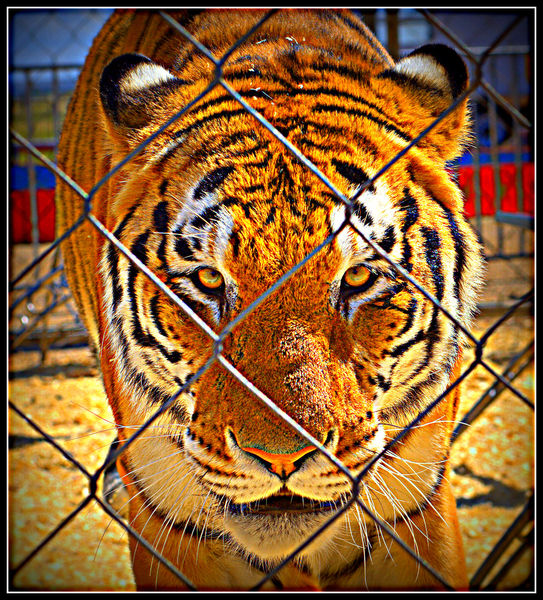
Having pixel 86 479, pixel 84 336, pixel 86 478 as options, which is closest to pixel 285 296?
pixel 86 478

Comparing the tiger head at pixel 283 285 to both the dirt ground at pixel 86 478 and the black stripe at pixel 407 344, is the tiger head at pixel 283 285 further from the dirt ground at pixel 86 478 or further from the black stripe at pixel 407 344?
the dirt ground at pixel 86 478

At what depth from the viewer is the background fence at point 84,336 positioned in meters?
2.00

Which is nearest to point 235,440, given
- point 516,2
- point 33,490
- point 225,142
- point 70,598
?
point 70,598

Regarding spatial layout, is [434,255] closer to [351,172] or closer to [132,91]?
[351,172]

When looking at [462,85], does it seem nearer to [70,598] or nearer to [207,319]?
[207,319]

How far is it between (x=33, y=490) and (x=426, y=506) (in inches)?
69.4

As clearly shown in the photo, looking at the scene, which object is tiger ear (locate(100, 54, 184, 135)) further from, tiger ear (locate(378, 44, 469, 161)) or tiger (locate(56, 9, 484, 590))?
tiger ear (locate(378, 44, 469, 161))

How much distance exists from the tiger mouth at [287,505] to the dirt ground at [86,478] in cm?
54

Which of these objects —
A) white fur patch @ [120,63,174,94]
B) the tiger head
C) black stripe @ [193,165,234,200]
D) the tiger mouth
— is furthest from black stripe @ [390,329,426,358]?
white fur patch @ [120,63,174,94]

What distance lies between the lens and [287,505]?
111 cm

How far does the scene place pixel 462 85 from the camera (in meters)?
1.28

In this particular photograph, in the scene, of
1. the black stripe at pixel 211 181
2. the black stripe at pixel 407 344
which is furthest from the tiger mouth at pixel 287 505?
the black stripe at pixel 211 181

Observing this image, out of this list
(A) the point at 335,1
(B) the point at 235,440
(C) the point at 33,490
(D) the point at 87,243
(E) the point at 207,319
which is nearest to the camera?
(A) the point at 335,1

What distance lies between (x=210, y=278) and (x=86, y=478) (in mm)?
1647
